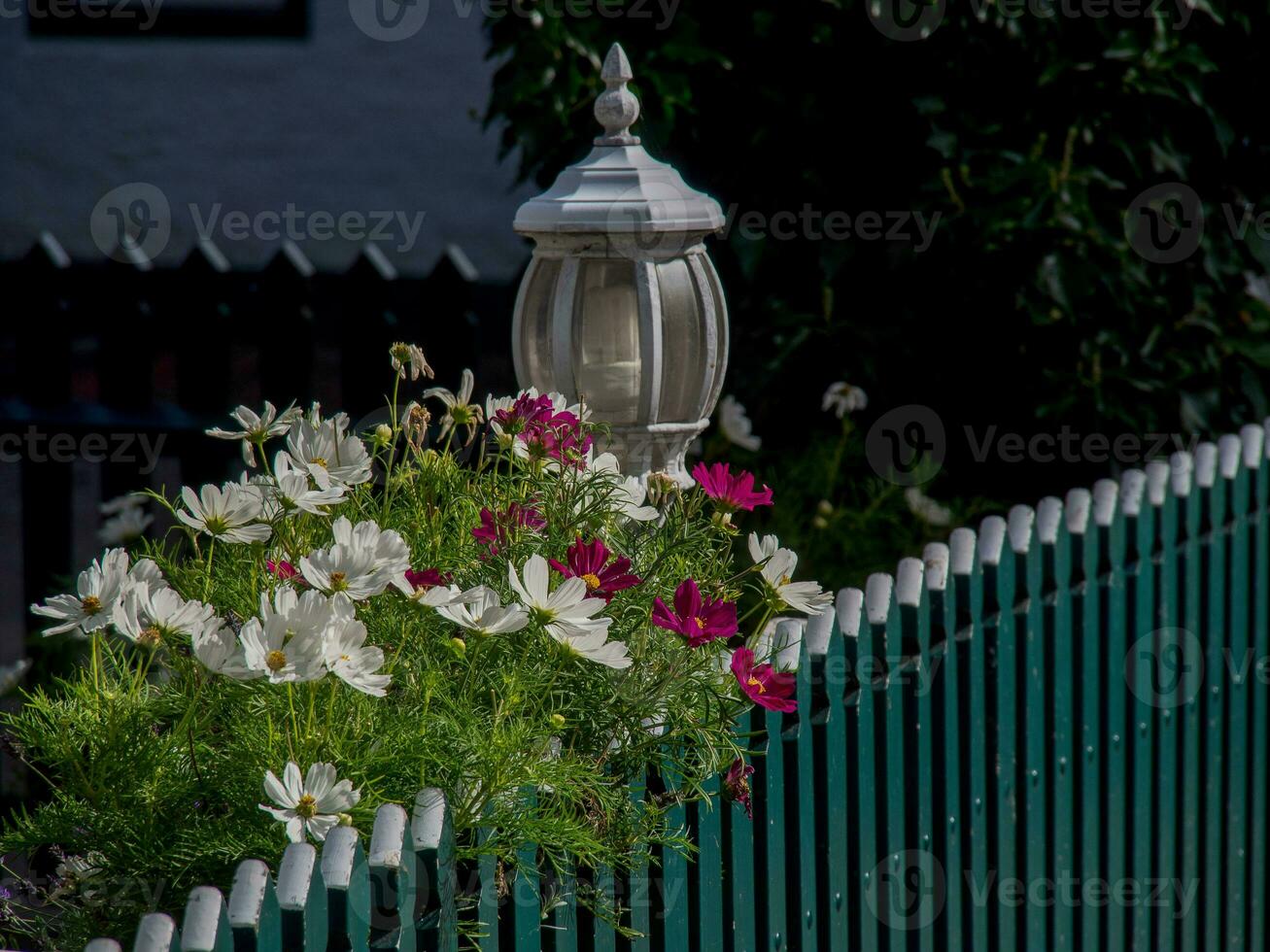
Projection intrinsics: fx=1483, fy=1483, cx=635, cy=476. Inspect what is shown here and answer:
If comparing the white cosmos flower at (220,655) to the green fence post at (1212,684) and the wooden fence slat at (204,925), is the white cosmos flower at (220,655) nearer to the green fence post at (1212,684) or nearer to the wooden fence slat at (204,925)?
the wooden fence slat at (204,925)

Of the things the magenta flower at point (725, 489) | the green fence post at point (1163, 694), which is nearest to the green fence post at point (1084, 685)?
the green fence post at point (1163, 694)

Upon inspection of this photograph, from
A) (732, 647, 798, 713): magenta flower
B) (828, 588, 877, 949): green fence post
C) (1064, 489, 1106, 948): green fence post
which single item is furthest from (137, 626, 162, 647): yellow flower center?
(1064, 489, 1106, 948): green fence post

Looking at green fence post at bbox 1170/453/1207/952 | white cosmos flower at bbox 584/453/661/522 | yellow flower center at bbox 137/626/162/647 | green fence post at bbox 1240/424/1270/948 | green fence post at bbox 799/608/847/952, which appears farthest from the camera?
green fence post at bbox 1240/424/1270/948

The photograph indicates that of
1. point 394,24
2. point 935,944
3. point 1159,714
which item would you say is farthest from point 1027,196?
point 394,24

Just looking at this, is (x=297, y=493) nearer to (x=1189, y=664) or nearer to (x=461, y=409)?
(x=461, y=409)

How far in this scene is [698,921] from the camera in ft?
6.39

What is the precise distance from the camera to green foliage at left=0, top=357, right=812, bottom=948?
5.14 feet

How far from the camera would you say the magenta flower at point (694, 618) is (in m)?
1.65

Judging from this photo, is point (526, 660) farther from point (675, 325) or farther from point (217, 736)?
point (675, 325)

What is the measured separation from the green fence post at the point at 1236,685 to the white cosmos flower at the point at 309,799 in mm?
2538

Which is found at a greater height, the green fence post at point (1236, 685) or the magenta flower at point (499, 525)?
the magenta flower at point (499, 525)

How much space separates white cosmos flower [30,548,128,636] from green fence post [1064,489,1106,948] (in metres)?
A: 1.87

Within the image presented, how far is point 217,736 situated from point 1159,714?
2.18m

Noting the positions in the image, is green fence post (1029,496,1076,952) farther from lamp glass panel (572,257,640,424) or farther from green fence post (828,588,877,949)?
lamp glass panel (572,257,640,424)
